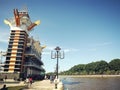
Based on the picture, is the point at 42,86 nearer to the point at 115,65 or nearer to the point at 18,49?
the point at 18,49

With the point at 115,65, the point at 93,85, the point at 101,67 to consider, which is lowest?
the point at 93,85

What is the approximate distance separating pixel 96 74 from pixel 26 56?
109199mm

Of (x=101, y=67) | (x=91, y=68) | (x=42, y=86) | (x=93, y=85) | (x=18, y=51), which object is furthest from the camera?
(x=91, y=68)

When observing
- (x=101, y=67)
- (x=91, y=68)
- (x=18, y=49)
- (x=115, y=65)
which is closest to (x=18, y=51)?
(x=18, y=49)

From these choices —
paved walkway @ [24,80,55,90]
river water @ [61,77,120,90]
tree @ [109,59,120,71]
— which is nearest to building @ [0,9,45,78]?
river water @ [61,77,120,90]

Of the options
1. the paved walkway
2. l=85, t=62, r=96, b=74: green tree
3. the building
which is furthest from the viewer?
l=85, t=62, r=96, b=74: green tree

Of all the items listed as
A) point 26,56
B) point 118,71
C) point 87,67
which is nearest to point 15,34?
point 26,56

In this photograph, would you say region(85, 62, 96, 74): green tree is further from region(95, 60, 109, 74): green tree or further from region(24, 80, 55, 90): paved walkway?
region(24, 80, 55, 90): paved walkway

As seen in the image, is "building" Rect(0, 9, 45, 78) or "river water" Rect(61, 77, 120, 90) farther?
"building" Rect(0, 9, 45, 78)

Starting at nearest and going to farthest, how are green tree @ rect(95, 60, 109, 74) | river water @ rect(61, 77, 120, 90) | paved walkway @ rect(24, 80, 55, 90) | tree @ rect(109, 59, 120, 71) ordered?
paved walkway @ rect(24, 80, 55, 90)
river water @ rect(61, 77, 120, 90)
tree @ rect(109, 59, 120, 71)
green tree @ rect(95, 60, 109, 74)

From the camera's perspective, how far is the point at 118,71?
A: 156750 millimetres

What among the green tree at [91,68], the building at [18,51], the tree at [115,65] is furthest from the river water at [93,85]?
the green tree at [91,68]

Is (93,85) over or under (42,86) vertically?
under

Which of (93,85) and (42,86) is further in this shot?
(93,85)
